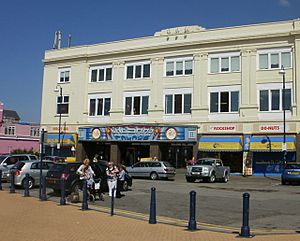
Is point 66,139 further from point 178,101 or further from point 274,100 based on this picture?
point 274,100

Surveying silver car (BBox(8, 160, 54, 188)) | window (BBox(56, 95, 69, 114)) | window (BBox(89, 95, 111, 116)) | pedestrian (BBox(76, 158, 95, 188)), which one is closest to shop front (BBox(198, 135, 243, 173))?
window (BBox(89, 95, 111, 116))

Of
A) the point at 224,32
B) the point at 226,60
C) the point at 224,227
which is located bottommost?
the point at 224,227

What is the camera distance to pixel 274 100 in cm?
3866

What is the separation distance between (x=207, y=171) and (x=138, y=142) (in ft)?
48.8

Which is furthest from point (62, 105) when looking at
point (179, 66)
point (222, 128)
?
point (222, 128)

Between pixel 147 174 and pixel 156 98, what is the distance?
12084 millimetres

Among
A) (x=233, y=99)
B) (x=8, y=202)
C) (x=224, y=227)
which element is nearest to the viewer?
(x=224, y=227)

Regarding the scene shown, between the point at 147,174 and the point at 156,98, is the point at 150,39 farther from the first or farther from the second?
the point at 147,174

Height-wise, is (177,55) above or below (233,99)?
above

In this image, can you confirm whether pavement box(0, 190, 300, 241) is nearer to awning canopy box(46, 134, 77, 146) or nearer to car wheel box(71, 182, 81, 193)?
car wheel box(71, 182, 81, 193)

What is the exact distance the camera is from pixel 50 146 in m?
50.2

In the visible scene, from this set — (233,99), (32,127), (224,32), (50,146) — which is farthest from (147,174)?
(32,127)

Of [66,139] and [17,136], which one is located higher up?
[17,136]

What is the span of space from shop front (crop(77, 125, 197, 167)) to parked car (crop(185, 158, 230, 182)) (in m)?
8.85
